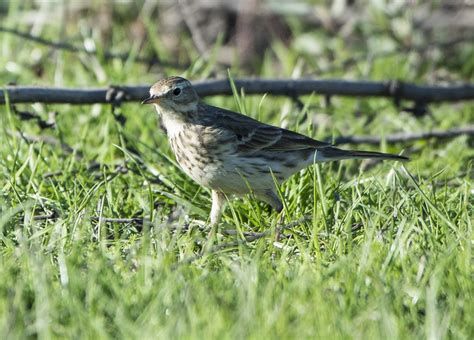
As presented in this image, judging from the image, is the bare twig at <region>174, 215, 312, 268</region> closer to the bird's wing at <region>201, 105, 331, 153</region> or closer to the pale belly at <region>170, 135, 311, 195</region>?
the pale belly at <region>170, 135, 311, 195</region>

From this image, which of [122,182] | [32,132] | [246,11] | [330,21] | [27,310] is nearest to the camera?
[27,310]

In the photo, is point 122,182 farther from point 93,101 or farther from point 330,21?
point 330,21

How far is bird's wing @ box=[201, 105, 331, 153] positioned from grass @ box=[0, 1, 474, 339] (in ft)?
0.60

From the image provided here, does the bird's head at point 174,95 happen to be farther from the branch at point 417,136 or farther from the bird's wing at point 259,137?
the branch at point 417,136

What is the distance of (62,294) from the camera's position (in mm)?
3582

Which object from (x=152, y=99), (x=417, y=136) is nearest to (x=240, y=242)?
(x=152, y=99)

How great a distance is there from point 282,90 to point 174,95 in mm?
1192

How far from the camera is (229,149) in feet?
16.9

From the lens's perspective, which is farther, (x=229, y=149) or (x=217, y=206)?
(x=229, y=149)

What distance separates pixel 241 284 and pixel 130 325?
1.78 ft

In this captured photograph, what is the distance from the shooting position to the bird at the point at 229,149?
4996 mm

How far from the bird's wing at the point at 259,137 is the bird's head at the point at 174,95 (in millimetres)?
174

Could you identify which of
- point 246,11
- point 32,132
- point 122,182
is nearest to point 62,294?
point 122,182

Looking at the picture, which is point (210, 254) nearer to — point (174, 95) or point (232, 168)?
point (232, 168)
